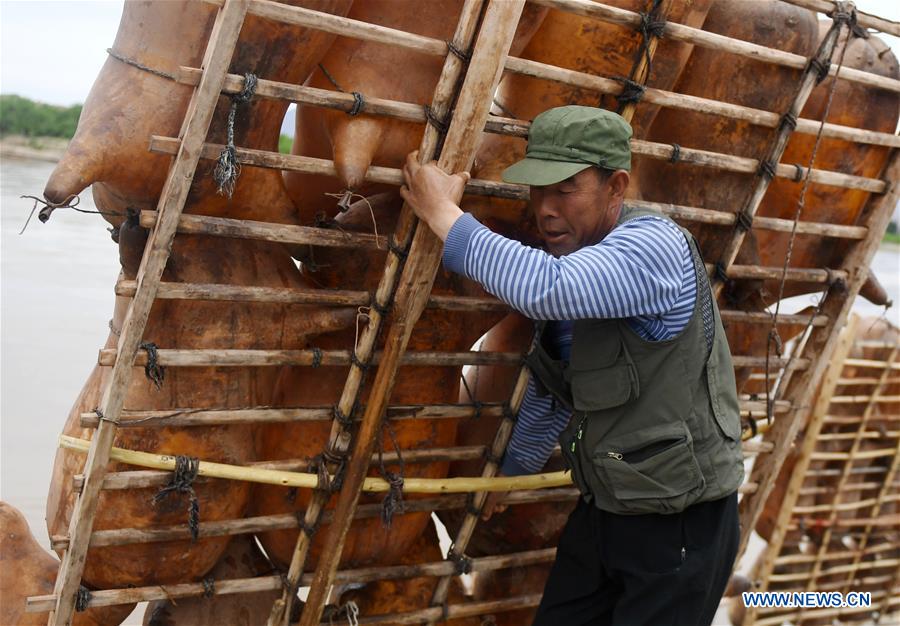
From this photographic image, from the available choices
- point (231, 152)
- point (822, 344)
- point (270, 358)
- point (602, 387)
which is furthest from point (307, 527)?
point (822, 344)

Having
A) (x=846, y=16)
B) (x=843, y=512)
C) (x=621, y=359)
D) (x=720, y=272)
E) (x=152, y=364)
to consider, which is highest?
(x=846, y=16)

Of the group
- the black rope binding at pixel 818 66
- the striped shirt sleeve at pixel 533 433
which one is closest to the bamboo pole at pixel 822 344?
the black rope binding at pixel 818 66

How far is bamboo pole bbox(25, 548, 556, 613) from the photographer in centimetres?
218

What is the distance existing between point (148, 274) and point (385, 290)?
573mm

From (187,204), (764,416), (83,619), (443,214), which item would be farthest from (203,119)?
(764,416)

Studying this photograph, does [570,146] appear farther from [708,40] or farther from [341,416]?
[341,416]

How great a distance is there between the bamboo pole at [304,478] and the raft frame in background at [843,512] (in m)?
2.48

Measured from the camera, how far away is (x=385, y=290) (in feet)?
7.27

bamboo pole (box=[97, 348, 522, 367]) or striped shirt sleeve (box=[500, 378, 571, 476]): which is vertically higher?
bamboo pole (box=[97, 348, 522, 367])

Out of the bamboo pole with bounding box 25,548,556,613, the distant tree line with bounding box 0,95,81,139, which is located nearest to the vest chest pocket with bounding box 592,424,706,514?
the bamboo pole with bounding box 25,548,556,613

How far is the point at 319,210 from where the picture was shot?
94.9 inches

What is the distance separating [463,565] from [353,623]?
1.19ft

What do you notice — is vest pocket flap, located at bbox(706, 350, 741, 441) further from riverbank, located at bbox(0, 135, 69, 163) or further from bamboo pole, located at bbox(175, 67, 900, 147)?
riverbank, located at bbox(0, 135, 69, 163)

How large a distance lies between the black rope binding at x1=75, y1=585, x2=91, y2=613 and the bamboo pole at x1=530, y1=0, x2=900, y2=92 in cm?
178
